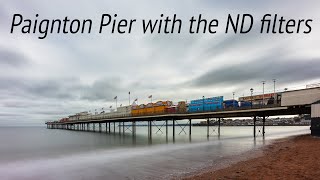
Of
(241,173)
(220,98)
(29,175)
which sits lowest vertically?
(29,175)

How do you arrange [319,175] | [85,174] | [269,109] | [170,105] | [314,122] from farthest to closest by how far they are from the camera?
[170,105] < [269,109] < [314,122] < [85,174] < [319,175]

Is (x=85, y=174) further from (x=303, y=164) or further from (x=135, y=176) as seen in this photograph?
(x=303, y=164)

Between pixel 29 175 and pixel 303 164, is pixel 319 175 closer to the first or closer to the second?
pixel 303 164

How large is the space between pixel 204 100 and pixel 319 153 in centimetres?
4252

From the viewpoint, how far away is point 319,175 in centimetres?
1185

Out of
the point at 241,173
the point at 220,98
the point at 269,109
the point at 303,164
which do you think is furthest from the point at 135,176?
the point at 220,98

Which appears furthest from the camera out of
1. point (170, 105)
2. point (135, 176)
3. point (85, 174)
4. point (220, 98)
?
point (170, 105)

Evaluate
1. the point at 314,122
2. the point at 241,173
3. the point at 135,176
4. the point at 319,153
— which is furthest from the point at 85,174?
the point at 314,122

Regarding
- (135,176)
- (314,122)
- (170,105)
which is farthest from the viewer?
(170,105)

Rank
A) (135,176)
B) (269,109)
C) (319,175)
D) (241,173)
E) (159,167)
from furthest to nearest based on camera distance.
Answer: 1. (269,109)
2. (159,167)
3. (135,176)
4. (241,173)
5. (319,175)

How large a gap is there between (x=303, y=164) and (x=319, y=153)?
3984 mm

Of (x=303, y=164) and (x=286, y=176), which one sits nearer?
(x=286, y=176)

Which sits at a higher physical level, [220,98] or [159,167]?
[220,98]

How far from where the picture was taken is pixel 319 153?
1781 centimetres
